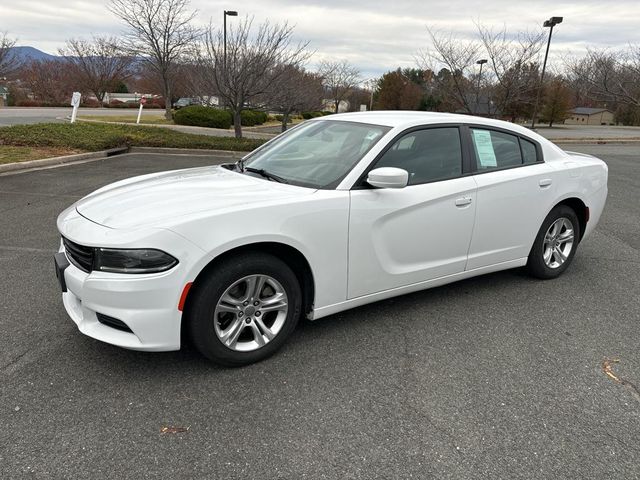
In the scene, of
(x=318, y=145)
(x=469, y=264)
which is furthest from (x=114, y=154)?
(x=469, y=264)

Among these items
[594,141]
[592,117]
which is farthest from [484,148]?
[592,117]

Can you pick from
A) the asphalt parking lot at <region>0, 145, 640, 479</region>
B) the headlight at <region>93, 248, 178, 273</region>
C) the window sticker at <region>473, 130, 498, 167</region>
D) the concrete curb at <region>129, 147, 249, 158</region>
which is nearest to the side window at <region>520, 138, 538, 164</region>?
the window sticker at <region>473, 130, 498, 167</region>

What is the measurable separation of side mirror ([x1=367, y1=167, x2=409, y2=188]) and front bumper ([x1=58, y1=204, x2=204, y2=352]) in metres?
1.19

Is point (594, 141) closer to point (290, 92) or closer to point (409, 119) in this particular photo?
point (290, 92)

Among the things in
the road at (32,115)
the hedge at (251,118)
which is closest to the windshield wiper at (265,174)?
the road at (32,115)

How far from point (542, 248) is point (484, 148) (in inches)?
45.9

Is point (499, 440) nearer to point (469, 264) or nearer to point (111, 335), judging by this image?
point (469, 264)

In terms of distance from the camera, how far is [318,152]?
3.63 meters

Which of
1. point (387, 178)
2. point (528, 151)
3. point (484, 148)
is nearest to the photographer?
point (387, 178)

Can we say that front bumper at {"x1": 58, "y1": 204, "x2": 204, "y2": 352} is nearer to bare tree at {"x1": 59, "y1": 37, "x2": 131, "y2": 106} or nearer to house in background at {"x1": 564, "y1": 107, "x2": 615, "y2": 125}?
bare tree at {"x1": 59, "y1": 37, "x2": 131, "y2": 106}

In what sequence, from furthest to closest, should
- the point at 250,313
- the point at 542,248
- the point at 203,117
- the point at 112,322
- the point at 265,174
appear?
1. the point at 203,117
2. the point at 542,248
3. the point at 265,174
4. the point at 250,313
5. the point at 112,322

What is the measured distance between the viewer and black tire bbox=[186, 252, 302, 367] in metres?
2.69

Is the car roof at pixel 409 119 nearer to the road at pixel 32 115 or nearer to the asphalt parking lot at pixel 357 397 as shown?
the asphalt parking lot at pixel 357 397

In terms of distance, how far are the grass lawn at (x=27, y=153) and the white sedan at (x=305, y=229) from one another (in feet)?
25.6
